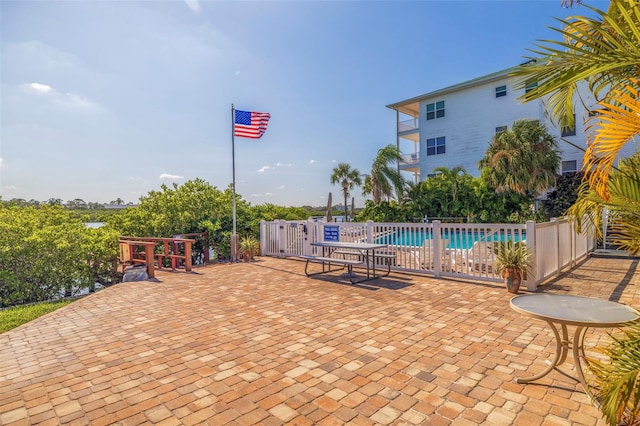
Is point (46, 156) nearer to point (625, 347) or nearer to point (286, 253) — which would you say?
point (286, 253)

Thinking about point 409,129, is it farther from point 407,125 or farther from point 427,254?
point 427,254

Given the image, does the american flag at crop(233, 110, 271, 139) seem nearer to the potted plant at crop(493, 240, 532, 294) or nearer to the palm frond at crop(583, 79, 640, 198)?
the potted plant at crop(493, 240, 532, 294)

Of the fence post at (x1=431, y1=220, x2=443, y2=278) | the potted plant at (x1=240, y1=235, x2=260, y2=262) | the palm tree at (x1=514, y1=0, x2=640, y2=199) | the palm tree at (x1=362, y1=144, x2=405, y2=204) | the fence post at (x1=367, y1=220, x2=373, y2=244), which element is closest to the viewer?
the palm tree at (x1=514, y1=0, x2=640, y2=199)

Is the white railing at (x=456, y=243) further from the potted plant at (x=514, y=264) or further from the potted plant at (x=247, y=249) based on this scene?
the potted plant at (x=247, y=249)

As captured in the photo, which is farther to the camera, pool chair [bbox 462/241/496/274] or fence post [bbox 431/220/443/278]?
fence post [bbox 431/220/443/278]

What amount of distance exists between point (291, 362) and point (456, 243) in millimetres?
6071

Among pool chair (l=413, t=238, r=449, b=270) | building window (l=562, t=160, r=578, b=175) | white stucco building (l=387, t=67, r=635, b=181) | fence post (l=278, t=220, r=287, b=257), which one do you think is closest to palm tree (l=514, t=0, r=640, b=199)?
pool chair (l=413, t=238, r=449, b=270)

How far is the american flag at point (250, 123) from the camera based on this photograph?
1159cm

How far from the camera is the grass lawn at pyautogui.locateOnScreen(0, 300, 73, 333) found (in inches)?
232

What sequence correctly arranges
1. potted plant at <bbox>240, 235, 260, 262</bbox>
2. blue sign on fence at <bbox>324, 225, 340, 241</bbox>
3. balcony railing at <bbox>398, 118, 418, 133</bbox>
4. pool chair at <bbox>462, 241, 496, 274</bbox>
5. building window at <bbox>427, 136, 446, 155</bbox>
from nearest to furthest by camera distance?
pool chair at <bbox>462, 241, 496, 274</bbox> → blue sign on fence at <bbox>324, 225, 340, 241</bbox> → potted plant at <bbox>240, 235, 260, 262</bbox> → building window at <bbox>427, 136, 446, 155</bbox> → balcony railing at <bbox>398, 118, 418, 133</bbox>

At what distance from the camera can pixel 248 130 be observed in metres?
11.7

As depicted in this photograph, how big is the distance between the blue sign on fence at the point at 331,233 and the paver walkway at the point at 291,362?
3330 millimetres

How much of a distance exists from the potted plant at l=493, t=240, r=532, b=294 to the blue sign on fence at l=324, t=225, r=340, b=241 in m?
4.37

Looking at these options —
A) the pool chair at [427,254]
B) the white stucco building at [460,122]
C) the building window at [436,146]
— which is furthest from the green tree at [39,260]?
the building window at [436,146]
